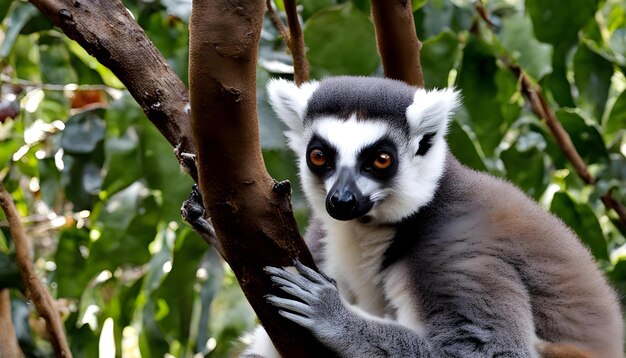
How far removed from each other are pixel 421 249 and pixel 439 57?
1.11 metres

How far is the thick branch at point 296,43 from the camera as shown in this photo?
2646 millimetres

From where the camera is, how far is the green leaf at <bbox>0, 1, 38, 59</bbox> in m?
3.33

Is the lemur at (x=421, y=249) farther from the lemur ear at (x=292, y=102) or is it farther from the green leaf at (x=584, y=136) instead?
the green leaf at (x=584, y=136)

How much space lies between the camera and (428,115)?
8.25ft

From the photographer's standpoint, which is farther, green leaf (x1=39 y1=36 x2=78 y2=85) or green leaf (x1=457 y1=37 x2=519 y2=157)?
green leaf (x1=39 y1=36 x2=78 y2=85)

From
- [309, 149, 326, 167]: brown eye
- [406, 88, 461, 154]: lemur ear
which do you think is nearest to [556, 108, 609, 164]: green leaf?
[406, 88, 461, 154]: lemur ear

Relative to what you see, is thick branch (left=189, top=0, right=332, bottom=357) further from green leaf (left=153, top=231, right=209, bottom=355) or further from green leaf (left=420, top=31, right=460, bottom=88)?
green leaf (left=420, top=31, right=460, bottom=88)

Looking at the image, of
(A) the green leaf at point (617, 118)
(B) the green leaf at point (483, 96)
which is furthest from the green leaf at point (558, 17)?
(A) the green leaf at point (617, 118)

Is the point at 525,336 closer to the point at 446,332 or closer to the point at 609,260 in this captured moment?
the point at 446,332

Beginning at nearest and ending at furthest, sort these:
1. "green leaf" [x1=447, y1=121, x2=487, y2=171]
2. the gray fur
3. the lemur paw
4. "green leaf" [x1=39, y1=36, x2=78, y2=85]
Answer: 1. the lemur paw
2. the gray fur
3. "green leaf" [x1=447, y1=121, x2=487, y2=171]
4. "green leaf" [x1=39, y1=36, x2=78, y2=85]

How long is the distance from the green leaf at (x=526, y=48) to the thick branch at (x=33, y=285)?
2.15 m

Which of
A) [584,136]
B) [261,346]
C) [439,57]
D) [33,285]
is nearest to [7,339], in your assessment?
[33,285]

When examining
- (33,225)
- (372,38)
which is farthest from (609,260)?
(33,225)

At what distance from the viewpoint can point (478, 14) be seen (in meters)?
3.73
